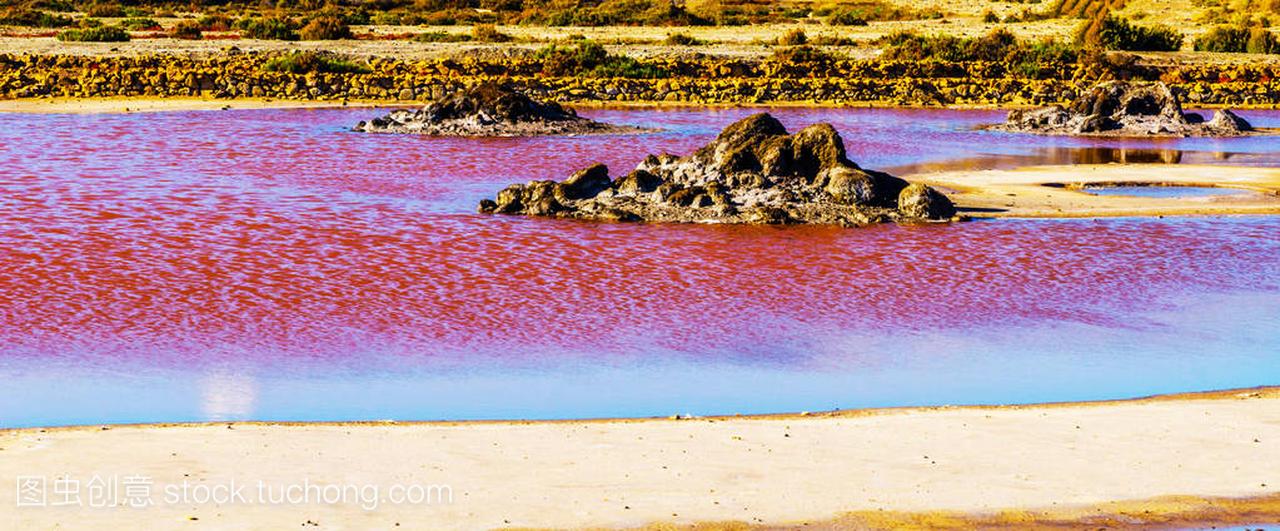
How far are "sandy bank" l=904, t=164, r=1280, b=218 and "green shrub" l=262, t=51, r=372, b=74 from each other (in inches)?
845

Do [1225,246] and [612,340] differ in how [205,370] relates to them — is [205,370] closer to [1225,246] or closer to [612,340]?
[612,340]

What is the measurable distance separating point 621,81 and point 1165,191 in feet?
63.9

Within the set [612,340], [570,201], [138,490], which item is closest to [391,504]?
[138,490]

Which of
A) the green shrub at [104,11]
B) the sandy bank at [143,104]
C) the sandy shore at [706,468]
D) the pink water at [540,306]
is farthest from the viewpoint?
the green shrub at [104,11]

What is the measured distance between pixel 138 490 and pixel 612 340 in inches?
223

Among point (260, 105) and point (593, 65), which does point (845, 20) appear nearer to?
point (593, 65)

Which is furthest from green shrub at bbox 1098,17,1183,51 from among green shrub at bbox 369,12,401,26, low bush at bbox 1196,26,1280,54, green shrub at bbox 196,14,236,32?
green shrub at bbox 196,14,236,32

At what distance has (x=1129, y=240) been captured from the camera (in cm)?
2002

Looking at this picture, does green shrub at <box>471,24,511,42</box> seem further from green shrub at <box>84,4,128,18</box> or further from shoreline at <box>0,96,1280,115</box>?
green shrub at <box>84,4,128,18</box>

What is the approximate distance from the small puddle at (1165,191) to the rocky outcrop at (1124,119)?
911 cm

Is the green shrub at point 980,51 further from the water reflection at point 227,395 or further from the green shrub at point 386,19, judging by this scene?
the water reflection at point 227,395

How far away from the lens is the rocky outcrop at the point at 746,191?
69.3ft

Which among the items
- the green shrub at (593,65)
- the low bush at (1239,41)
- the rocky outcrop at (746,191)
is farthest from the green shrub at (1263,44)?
the rocky outcrop at (746,191)

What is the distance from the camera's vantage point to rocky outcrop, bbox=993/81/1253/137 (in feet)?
114
